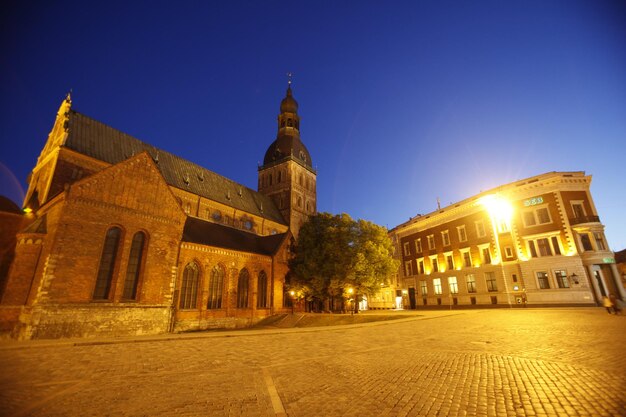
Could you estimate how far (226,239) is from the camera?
29.5 meters

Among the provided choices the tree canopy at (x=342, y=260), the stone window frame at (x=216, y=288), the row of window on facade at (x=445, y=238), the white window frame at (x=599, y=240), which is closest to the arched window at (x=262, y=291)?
the tree canopy at (x=342, y=260)

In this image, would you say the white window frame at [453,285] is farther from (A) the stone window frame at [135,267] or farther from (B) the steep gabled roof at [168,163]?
(A) the stone window frame at [135,267]

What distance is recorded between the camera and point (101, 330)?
17297mm

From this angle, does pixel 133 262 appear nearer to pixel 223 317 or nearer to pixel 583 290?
pixel 223 317

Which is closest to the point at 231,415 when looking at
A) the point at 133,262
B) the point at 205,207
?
the point at 133,262

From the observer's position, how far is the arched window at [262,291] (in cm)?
2877

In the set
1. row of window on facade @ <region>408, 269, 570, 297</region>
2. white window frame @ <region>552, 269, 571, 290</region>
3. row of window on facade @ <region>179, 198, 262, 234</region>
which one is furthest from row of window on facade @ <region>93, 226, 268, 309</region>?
white window frame @ <region>552, 269, 571, 290</region>

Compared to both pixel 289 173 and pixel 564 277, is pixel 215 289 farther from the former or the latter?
pixel 564 277

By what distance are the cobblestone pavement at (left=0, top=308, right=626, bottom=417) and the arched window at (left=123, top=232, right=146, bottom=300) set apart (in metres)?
7.94

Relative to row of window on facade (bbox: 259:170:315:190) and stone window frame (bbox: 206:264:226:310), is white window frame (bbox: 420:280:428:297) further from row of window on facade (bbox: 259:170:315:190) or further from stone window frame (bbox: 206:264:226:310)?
stone window frame (bbox: 206:264:226:310)

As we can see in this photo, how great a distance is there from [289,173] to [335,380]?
162 feet

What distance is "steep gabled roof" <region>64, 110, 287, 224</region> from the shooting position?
2831 cm

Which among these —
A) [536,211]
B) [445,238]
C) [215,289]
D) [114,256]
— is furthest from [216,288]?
[536,211]

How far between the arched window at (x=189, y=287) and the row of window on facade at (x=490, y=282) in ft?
106
